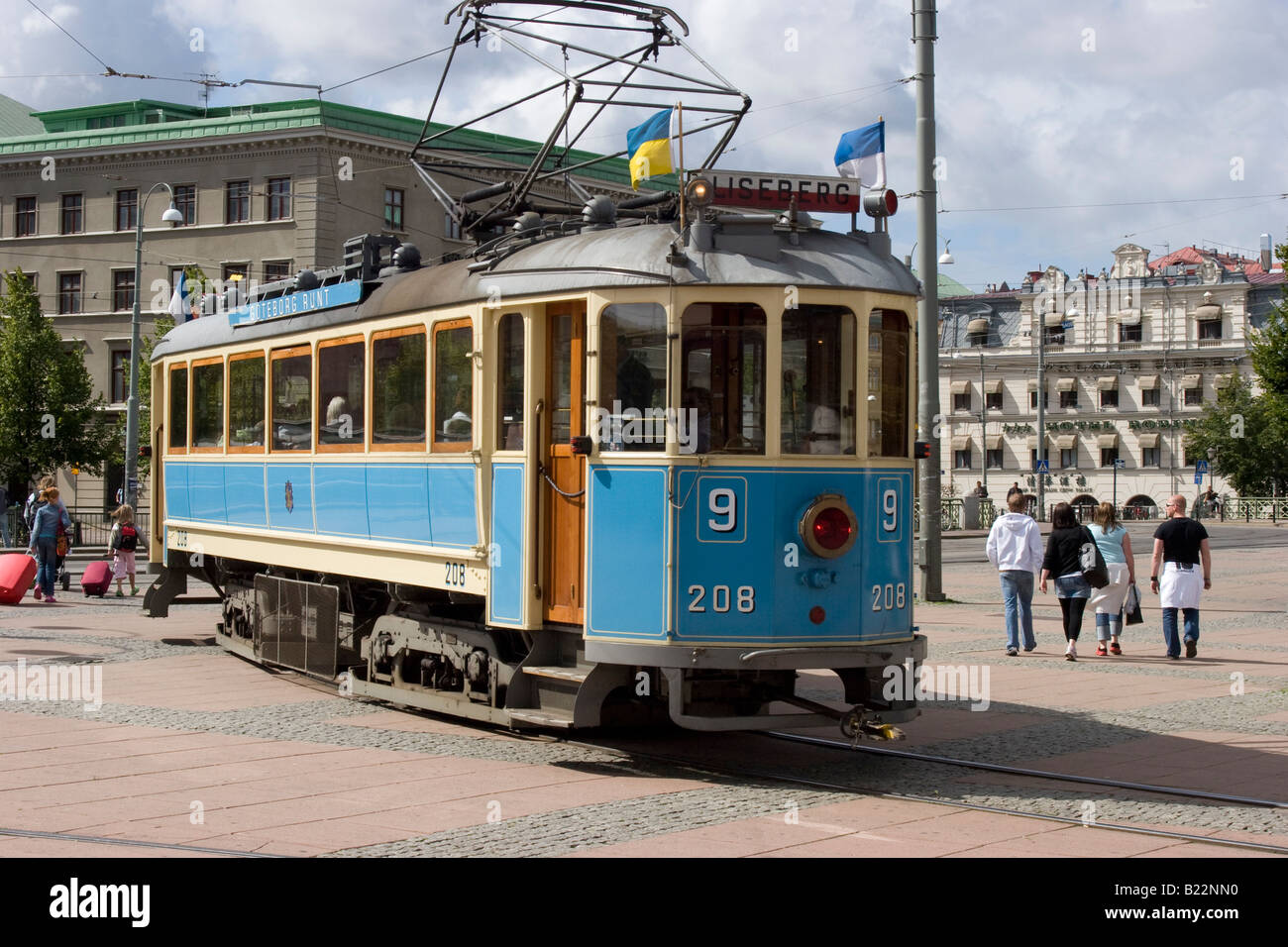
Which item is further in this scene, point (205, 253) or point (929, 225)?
point (205, 253)

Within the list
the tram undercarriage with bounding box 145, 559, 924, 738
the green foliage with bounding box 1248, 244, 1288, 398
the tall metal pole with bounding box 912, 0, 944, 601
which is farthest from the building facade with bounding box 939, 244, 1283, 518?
the tram undercarriage with bounding box 145, 559, 924, 738

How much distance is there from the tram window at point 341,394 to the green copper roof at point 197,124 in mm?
33564

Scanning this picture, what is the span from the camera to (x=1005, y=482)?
84.2 m

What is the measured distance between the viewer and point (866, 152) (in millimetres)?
18031

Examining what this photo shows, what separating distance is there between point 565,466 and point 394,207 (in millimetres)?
42495

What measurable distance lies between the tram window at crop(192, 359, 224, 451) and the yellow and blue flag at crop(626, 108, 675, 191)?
199 inches

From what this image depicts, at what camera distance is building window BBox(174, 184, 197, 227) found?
52656 millimetres

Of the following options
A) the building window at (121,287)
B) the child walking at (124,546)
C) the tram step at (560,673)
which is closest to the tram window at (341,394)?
the tram step at (560,673)

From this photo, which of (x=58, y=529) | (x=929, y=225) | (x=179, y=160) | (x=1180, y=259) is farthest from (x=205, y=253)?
(x=1180, y=259)

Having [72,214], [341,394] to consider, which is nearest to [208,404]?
[341,394]

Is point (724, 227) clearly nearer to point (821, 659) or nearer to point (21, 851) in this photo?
point (821, 659)

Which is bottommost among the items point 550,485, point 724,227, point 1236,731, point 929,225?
point 1236,731

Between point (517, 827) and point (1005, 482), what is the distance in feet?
260

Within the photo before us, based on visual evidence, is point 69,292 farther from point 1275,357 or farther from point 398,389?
point 398,389
